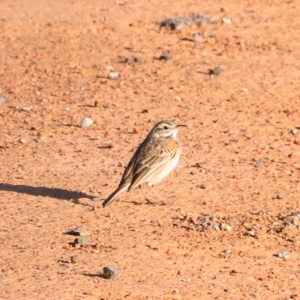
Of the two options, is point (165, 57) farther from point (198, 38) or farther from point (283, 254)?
point (283, 254)

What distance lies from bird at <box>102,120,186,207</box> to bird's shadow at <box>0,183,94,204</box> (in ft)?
1.85

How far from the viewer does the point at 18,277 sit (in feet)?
28.8

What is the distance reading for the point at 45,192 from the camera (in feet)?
35.9

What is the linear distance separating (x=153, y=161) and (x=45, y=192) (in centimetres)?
126

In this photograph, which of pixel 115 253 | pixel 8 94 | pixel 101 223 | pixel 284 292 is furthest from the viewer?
pixel 8 94

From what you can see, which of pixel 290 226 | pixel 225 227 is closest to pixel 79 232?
pixel 225 227

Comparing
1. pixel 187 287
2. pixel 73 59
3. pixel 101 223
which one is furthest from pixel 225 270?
pixel 73 59

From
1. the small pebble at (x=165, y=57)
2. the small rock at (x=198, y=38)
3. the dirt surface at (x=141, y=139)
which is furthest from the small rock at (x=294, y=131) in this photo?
the small rock at (x=198, y=38)

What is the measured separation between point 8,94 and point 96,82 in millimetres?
1272

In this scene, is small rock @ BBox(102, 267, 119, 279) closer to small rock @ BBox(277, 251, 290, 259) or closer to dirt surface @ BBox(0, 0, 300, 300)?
dirt surface @ BBox(0, 0, 300, 300)

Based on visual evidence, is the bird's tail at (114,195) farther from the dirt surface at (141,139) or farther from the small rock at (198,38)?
the small rock at (198,38)

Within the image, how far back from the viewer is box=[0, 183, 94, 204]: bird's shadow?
10.8m

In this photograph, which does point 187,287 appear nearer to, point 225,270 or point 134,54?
point 225,270

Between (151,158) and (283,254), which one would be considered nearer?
(283,254)
